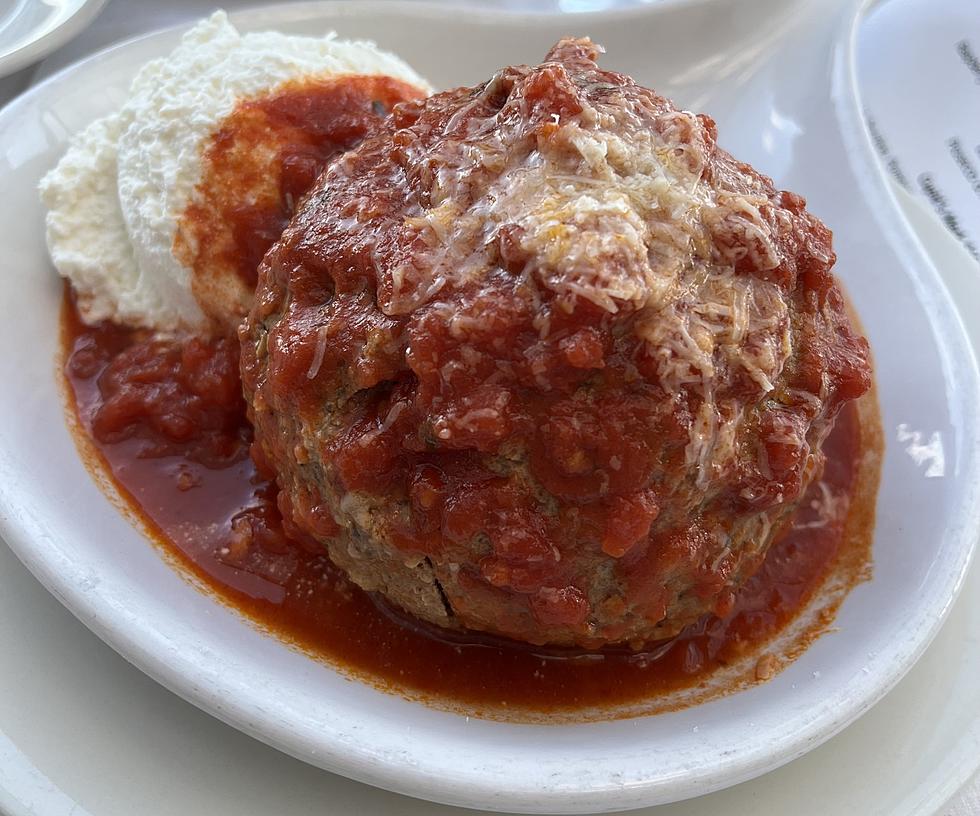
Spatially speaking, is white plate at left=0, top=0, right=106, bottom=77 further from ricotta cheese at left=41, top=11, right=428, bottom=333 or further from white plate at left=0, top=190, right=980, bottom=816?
white plate at left=0, top=190, right=980, bottom=816

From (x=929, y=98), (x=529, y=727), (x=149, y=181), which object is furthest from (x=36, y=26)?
(x=929, y=98)

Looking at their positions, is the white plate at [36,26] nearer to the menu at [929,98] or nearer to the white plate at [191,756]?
the white plate at [191,756]

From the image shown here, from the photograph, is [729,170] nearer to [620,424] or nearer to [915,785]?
[620,424]

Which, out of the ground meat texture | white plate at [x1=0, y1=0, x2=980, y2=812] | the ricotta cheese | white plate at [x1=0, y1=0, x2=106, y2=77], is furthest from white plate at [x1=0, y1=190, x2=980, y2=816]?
white plate at [x1=0, y1=0, x2=106, y2=77]

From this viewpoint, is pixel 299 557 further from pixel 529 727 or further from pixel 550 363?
pixel 550 363

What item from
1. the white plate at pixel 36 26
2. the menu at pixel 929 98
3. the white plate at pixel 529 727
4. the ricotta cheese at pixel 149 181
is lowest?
the menu at pixel 929 98

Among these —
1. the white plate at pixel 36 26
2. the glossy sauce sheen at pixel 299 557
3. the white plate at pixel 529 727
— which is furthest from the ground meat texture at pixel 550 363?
the white plate at pixel 36 26

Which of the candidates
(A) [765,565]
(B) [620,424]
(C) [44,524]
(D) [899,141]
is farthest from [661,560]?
(D) [899,141]
